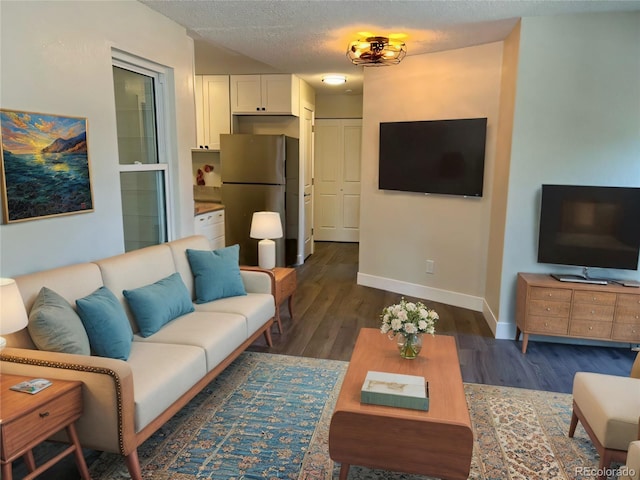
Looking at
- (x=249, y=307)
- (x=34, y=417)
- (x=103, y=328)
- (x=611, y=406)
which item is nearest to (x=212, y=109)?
(x=249, y=307)

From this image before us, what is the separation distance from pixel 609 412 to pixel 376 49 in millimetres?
3378

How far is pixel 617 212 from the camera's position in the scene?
357 centimetres

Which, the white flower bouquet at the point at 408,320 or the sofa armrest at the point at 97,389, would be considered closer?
the sofa armrest at the point at 97,389

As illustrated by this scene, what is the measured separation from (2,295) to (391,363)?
6.06 ft

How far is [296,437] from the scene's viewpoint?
2521 mm

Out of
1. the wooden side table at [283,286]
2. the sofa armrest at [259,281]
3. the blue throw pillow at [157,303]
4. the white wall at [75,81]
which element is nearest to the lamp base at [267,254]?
the wooden side table at [283,286]

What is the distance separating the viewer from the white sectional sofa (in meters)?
2.00

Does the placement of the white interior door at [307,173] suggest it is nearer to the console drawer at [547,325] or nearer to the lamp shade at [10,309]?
the console drawer at [547,325]

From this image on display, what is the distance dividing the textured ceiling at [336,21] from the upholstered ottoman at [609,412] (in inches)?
99.4

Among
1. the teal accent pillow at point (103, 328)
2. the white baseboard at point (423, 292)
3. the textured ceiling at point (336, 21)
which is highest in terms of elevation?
the textured ceiling at point (336, 21)

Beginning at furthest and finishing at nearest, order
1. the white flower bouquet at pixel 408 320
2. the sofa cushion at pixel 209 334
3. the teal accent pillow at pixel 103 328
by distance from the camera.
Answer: the sofa cushion at pixel 209 334, the white flower bouquet at pixel 408 320, the teal accent pillow at pixel 103 328

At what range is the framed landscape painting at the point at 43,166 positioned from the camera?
2400mm

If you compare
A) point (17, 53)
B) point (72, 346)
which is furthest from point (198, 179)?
point (72, 346)

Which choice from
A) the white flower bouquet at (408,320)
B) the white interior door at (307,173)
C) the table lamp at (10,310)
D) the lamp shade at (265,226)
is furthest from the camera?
the white interior door at (307,173)
